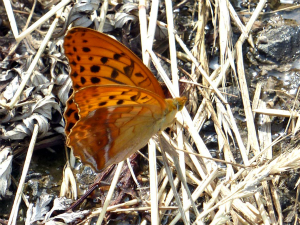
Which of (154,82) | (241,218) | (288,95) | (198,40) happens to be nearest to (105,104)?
(154,82)

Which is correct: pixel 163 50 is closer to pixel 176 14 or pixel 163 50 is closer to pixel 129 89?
pixel 176 14

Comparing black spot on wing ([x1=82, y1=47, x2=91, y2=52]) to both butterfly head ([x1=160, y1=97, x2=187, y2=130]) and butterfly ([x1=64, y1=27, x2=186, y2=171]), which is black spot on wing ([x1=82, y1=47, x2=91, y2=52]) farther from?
butterfly head ([x1=160, y1=97, x2=187, y2=130])

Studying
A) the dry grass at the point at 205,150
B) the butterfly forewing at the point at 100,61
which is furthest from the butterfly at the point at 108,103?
the dry grass at the point at 205,150

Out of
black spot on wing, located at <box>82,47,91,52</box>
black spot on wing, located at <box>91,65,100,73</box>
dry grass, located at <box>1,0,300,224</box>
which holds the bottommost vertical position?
dry grass, located at <box>1,0,300,224</box>

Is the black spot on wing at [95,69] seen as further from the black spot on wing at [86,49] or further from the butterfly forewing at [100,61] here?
the black spot on wing at [86,49]

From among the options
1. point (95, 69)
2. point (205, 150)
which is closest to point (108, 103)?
point (95, 69)

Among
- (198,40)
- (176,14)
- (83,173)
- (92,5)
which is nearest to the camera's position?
(83,173)

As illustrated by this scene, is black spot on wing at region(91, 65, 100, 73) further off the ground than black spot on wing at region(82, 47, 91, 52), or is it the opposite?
black spot on wing at region(82, 47, 91, 52)

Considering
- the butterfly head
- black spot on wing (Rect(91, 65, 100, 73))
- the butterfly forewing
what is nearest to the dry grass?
the butterfly head
